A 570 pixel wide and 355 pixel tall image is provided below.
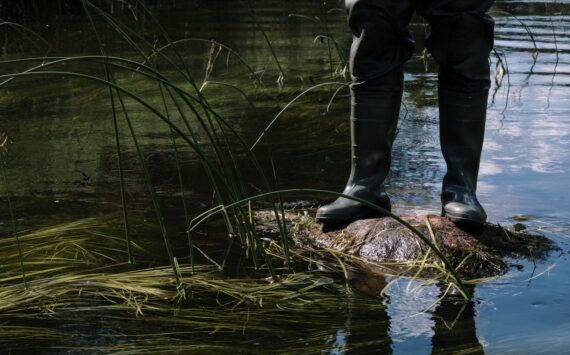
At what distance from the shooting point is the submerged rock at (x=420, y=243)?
252 centimetres

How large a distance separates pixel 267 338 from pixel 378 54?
1039 mm

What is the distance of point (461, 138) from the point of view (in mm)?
2752

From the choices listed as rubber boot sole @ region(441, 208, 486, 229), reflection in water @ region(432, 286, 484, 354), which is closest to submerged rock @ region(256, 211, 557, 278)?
rubber boot sole @ region(441, 208, 486, 229)

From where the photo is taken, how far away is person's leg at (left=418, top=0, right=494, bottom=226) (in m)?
2.65

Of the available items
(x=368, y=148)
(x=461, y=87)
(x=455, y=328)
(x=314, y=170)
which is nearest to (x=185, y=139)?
(x=455, y=328)

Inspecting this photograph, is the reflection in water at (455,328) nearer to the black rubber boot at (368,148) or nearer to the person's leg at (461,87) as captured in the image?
the person's leg at (461,87)

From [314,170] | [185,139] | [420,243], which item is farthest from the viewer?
[314,170]

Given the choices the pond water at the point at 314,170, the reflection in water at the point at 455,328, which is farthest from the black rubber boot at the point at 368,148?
the reflection in water at the point at 455,328

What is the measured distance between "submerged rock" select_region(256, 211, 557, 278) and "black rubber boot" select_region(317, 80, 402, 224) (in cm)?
5

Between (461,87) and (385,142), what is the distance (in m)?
0.26

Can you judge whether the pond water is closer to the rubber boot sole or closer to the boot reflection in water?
the rubber boot sole

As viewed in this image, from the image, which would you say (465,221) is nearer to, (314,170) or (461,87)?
(461,87)

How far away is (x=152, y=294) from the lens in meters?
2.24

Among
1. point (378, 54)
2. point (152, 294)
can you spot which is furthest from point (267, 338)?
point (378, 54)
